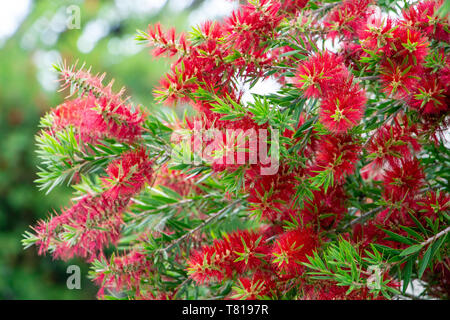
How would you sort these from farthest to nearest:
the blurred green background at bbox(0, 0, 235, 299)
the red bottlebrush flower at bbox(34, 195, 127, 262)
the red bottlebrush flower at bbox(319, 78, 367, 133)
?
the blurred green background at bbox(0, 0, 235, 299) → the red bottlebrush flower at bbox(34, 195, 127, 262) → the red bottlebrush flower at bbox(319, 78, 367, 133)

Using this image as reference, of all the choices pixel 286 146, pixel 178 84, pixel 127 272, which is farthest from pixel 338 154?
pixel 127 272

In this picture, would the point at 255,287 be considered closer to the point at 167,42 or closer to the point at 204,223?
the point at 204,223

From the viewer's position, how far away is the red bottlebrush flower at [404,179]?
0.43 meters

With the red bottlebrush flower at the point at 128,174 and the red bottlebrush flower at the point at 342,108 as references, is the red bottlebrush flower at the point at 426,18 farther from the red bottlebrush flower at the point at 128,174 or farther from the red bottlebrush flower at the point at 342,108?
the red bottlebrush flower at the point at 128,174

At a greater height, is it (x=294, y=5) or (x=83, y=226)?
(x=294, y=5)

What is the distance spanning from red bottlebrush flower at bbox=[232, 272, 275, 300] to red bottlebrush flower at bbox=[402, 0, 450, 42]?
0.87ft

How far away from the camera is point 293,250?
405mm

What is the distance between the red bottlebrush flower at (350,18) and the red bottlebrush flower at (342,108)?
3.7 inches

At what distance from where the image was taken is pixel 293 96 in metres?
0.43

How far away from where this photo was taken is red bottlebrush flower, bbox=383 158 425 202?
17.0 inches

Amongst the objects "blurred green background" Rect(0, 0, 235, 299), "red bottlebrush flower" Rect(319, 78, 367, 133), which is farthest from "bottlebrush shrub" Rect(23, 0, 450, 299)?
"blurred green background" Rect(0, 0, 235, 299)

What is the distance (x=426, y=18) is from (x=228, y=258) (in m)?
0.28

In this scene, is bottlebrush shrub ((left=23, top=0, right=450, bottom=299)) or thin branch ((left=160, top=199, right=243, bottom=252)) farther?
thin branch ((left=160, top=199, right=243, bottom=252))

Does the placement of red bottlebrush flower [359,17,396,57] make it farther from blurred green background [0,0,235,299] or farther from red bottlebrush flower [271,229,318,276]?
blurred green background [0,0,235,299]
